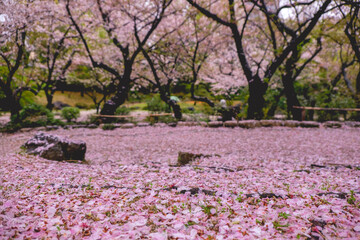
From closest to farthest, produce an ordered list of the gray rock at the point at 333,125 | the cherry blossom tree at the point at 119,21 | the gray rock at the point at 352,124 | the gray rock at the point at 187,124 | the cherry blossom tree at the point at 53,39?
the gray rock at the point at 333,125, the gray rock at the point at 352,124, the gray rock at the point at 187,124, the cherry blossom tree at the point at 119,21, the cherry blossom tree at the point at 53,39

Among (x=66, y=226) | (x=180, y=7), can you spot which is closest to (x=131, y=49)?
(x=180, y=7)

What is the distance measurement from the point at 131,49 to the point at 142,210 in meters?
16.4

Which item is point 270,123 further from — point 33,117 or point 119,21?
point 33,117

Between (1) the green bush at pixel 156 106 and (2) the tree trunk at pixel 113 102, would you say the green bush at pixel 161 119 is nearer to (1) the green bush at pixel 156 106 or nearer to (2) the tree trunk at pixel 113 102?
(1) the green bush at pixel 156 106

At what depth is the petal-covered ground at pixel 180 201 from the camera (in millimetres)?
2381

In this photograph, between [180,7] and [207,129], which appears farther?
[180,7]

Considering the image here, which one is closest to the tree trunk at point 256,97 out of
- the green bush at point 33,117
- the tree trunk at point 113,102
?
the tree trunk at point 113,102

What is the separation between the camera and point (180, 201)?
3.11m

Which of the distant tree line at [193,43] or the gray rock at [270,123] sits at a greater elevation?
the distant tree line at [193,43]

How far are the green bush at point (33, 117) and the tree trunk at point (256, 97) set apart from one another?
10205 mm

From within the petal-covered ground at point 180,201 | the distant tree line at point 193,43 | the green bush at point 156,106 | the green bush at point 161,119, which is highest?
the distant tree line at point 193,43

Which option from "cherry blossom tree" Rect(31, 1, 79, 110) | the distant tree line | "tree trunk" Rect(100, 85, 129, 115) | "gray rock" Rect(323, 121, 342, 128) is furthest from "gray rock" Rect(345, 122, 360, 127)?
"cherry blossom tree" Rect(31, 1, 79, 110)

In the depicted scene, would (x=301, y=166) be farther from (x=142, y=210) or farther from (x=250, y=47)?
(x=250, y=47)

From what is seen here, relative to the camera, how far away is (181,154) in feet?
19.5
